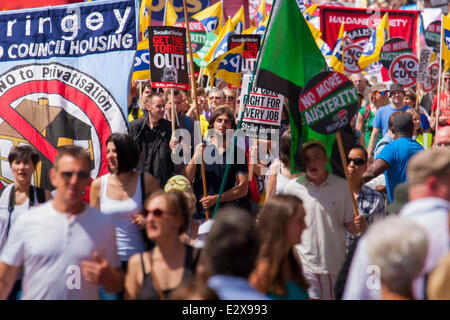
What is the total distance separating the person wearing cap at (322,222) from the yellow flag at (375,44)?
10.7 m

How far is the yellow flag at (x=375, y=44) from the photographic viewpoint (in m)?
15.9

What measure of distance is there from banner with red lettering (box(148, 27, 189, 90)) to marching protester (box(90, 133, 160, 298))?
2517 mm

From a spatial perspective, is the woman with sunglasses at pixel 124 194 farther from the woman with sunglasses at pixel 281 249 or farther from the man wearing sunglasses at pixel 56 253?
the woman with sunglasses at pixel 281 249

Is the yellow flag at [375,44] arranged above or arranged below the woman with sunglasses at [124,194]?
above

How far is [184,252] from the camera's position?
4090 millimetres

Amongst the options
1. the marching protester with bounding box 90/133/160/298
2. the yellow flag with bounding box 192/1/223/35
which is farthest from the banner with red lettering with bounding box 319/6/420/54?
the marching protester with bounding box 90/133/160/298

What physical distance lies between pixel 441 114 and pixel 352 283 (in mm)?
9434

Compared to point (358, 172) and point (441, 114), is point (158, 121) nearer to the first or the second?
point (358, 172)

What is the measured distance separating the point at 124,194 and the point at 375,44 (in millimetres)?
11893

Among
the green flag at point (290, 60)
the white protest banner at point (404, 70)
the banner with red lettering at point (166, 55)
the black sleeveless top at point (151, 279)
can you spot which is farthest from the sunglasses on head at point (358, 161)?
the white protest banner at point (404, 70)

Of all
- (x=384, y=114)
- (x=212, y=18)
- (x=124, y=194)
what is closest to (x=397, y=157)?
(x=124, y=194)

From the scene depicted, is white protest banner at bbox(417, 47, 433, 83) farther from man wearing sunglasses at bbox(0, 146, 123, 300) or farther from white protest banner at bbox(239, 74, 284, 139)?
man wearing sunglasses at bbox(0, 146, 123, 300)

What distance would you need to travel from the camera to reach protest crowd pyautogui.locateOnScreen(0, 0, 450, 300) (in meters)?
3.19

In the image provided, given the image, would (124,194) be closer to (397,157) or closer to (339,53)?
(397,157)
